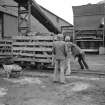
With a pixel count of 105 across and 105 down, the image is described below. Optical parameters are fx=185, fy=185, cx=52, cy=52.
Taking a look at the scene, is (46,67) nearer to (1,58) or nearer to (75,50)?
(75,50)

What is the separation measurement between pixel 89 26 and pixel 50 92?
16933 mm

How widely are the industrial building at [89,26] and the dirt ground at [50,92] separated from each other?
13.8m

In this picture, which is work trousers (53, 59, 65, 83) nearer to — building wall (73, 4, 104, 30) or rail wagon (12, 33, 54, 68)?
rail wagon (12, 33, 54, 68)

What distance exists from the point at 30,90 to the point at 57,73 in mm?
1561

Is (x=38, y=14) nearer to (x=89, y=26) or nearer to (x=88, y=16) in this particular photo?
(x=89, y=26)

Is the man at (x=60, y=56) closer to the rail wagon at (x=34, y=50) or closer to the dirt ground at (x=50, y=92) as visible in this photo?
the dirt ground at (x=50, y=92)

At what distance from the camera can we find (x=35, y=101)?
4.86 m

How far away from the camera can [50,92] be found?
5.71 m

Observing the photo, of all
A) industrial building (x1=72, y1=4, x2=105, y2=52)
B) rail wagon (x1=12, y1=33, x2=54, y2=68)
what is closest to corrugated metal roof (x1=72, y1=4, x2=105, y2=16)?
industrial building (x1=72, y1=4, x2=105, y2=52)

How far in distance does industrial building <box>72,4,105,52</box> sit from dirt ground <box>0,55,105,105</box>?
45.2 ft

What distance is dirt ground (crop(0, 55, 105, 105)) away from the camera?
15.9ft

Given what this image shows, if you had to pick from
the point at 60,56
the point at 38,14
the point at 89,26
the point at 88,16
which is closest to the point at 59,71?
the point at 60,56

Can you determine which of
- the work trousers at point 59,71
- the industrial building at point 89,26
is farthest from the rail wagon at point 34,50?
the industrial building at point 89,26

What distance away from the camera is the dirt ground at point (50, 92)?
4.86 metres
